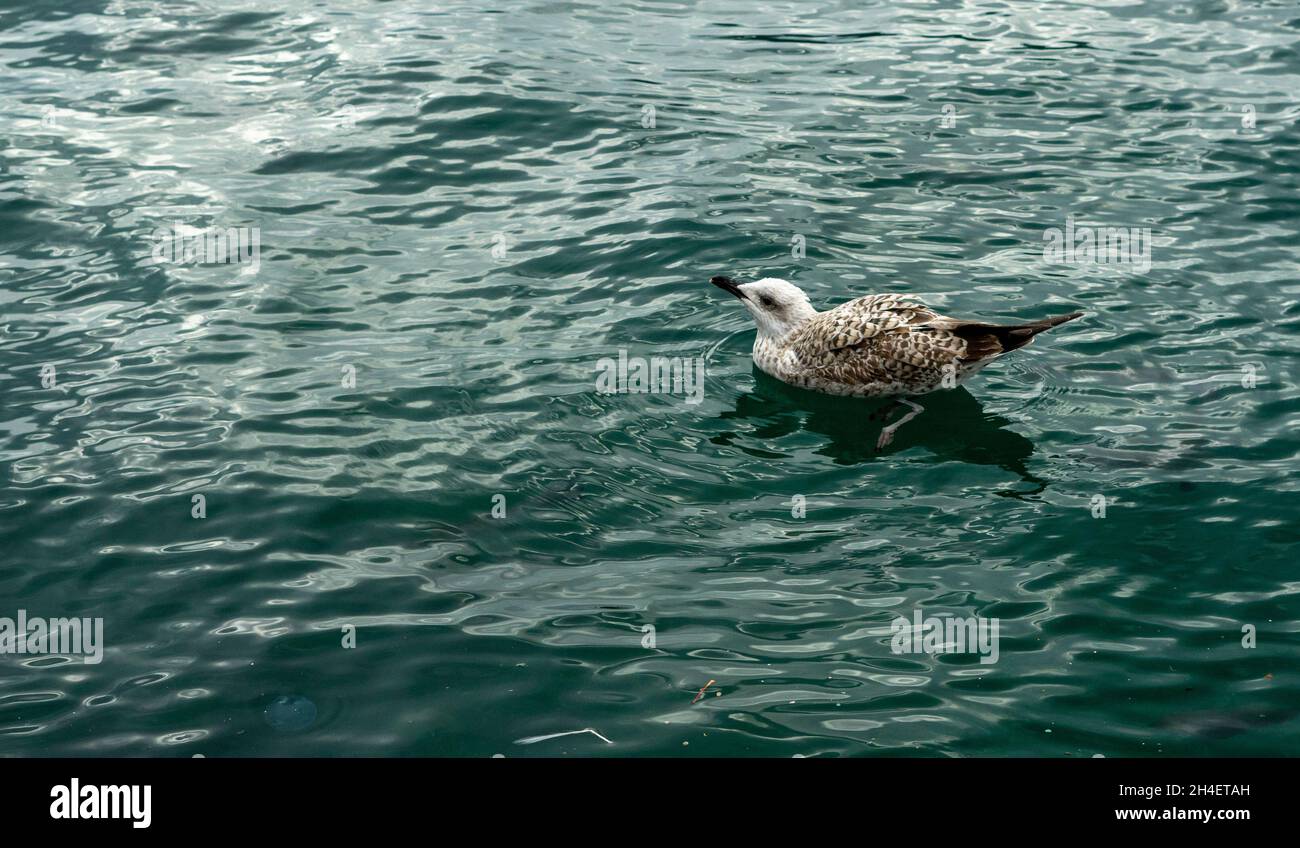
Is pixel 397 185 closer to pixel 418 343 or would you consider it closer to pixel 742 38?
pixel 418 343

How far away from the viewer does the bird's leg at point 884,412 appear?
1214 cm

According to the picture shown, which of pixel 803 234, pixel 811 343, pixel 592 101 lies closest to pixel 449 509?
pixel 811 343

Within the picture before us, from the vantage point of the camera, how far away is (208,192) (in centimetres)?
1636

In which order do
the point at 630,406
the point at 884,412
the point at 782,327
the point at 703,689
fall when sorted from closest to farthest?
the point at 703,689, the point at 630,406, the point at 884,412, the point at 782,327

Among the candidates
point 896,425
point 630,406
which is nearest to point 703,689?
point 630,406

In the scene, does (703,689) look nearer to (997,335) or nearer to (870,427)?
(870,427)

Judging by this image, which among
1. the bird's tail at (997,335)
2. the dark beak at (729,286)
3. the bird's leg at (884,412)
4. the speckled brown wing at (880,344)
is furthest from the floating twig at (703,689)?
the dark beak at (729,286)

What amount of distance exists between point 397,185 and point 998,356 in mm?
8481

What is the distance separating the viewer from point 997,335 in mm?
11695

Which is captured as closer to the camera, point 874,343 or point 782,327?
point 874,343

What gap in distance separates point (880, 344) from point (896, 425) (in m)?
0.80

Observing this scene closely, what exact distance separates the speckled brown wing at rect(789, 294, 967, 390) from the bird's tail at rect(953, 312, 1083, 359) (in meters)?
0.10

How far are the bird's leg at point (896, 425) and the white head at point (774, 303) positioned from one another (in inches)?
53.8

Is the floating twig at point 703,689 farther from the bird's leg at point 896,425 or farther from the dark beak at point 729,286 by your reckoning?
the dark beak at point 729,286
